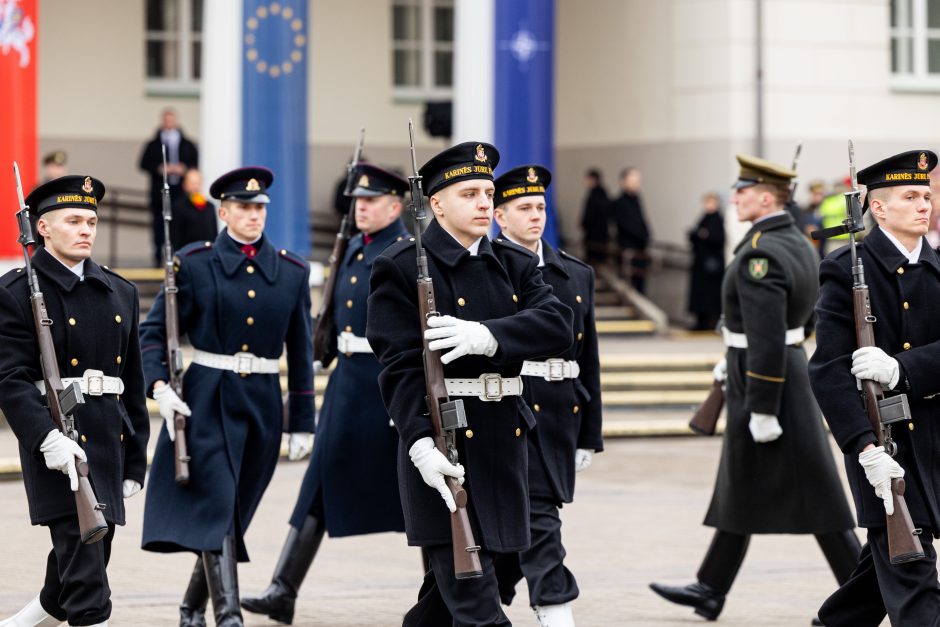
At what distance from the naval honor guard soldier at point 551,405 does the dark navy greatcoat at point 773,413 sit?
0.88 metres

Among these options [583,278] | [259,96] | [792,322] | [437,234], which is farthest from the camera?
[259,96]

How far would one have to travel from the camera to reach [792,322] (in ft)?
28.7

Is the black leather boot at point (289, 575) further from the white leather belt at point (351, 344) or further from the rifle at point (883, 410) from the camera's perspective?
the rifle at point (883, 410)

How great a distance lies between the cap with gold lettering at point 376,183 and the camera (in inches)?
342

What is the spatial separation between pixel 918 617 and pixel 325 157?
18.7m

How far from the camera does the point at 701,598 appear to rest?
850cm

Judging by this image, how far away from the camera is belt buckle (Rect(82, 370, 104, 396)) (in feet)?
22.4

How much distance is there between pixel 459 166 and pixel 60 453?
168 centimetres

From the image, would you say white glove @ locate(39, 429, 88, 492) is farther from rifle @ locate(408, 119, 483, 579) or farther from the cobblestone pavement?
the cobblestone pavement

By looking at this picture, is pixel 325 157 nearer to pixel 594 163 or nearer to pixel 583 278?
pixel 594 163

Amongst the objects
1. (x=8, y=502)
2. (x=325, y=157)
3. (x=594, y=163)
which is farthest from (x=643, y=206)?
(x=8, y=502)

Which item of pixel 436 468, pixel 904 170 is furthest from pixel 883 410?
pixel 436 468

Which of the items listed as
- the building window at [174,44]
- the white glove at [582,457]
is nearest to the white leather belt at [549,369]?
the white glove at [582,457]

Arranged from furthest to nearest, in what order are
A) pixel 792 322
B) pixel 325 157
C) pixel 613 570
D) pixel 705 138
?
pixel 325 157 < pixel 705 138 < pixel 613 570 < pixel 792 322
